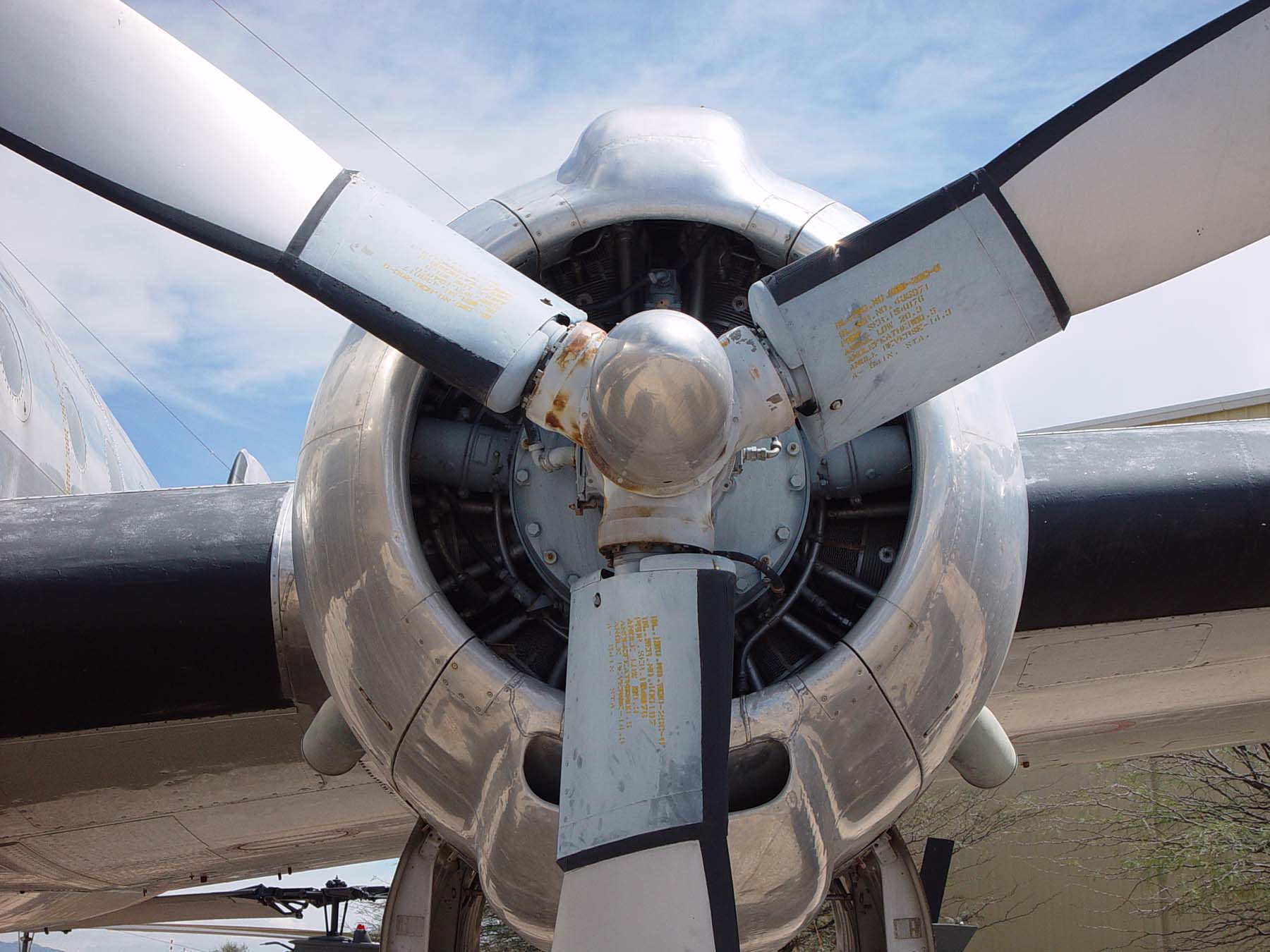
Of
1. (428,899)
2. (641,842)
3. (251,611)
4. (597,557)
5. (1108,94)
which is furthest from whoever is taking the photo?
(251,611)

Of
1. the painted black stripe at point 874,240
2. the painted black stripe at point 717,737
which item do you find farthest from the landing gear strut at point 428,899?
the painted black stripe at point 874,240

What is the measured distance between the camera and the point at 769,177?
3850 millimetres

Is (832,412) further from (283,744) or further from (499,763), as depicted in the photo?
(283,744)

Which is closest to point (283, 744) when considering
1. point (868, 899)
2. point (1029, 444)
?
point (868, 899)

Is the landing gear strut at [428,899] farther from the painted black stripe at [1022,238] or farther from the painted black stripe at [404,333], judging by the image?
the painted black stripe at [1022,238]

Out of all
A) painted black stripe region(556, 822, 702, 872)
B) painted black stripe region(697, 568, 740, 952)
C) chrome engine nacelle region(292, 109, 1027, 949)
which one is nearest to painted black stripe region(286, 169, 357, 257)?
chrome engine nacelle region(292, 109, 1027, 949)

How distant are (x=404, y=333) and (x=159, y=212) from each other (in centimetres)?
79

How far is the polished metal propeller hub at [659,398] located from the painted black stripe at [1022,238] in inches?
36.0

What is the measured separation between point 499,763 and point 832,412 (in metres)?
1.32

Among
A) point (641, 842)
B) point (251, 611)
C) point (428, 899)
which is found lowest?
point (641, 842)

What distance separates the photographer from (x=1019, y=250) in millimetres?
3287

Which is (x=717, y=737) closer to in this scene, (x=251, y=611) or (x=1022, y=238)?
(x=1022, y=238)

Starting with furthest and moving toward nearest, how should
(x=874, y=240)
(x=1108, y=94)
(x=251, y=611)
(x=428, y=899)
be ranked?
1. (x=251, y=611)
2. (x=428, y=899)
3. (x=874, y=240)
4. (x=1108, y=94)

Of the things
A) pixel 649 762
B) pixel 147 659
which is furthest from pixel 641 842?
pixel 147 659
